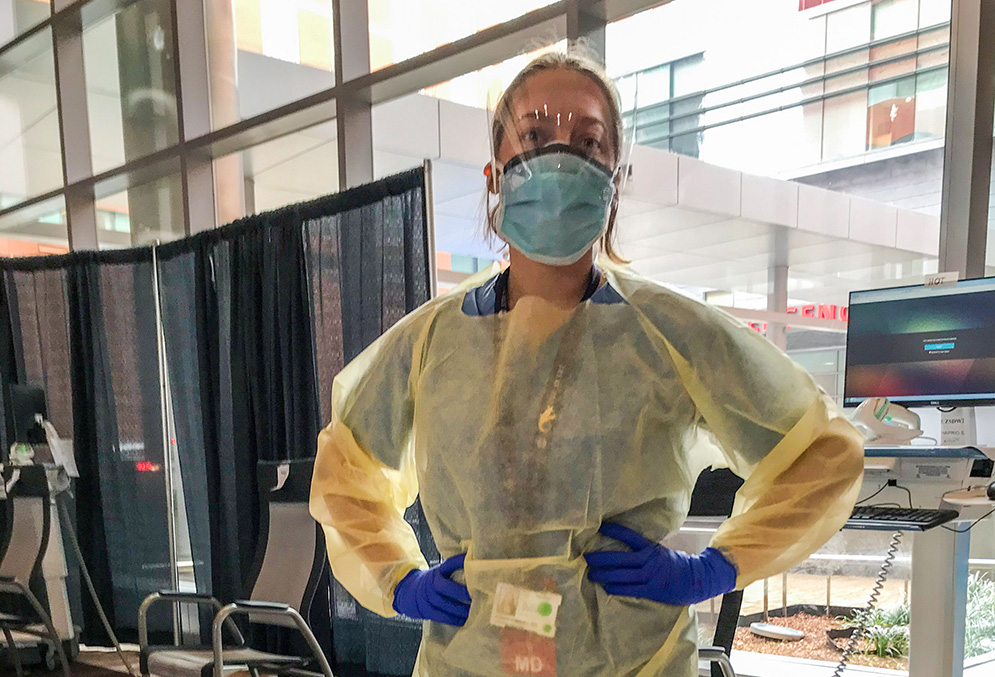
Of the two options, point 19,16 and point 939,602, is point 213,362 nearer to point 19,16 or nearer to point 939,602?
point 939,602

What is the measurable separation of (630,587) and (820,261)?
433 centimetres

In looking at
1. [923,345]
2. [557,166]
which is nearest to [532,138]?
[557,166]

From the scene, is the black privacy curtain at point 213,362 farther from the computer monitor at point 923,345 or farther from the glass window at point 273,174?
the computer monitor at point 923,345

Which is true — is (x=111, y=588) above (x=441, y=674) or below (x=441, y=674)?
below

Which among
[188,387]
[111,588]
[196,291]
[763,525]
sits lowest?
[111,588]

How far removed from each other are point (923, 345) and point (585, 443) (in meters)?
1.43

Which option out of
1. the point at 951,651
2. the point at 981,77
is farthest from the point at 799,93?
the point at 951,651

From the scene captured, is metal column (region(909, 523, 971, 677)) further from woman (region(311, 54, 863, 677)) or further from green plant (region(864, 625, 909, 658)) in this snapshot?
green plant (region(864, 625, 909, 658))

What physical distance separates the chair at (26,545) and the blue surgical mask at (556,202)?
347 centimetres

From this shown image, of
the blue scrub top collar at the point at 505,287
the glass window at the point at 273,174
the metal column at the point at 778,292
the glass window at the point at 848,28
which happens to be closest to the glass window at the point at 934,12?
the glass window at the point at 848,28

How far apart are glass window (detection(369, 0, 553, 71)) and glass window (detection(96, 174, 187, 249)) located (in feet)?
5.12

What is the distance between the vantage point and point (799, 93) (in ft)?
10.4

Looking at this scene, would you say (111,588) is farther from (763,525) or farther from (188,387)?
(763,525)

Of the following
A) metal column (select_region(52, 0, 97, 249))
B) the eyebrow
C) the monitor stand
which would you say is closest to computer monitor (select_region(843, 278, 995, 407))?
the monitor stand
